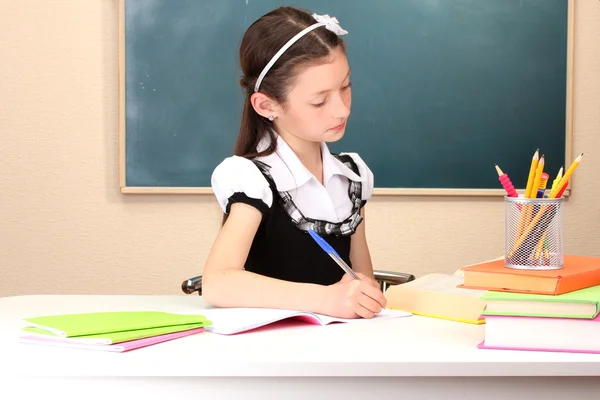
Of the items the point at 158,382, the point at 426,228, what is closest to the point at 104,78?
the point at 426,228

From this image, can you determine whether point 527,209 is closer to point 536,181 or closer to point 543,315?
point 536,181

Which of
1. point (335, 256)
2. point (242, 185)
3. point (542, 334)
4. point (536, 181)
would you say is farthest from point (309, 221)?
point (542, 334)

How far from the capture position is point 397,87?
274cm

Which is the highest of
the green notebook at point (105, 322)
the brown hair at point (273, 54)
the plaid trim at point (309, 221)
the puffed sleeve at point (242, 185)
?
the brown hair at point (273, 54)

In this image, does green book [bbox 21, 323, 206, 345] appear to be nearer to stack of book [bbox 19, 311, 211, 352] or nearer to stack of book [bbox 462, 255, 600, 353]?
stack of book [bbox 19, 311, 211, 352]

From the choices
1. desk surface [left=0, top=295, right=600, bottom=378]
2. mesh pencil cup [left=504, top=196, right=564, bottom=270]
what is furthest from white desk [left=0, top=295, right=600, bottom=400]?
mesh pencil cup [left=504, top=196, right=564, bottom=270]

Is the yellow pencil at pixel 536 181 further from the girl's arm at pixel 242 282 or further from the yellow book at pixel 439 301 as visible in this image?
the girl's arm at pixel 242 282

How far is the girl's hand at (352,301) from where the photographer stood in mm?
1195

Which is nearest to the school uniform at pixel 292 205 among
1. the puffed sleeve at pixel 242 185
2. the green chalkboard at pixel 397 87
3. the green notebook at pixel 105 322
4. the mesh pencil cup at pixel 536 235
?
the puffed sleeve at pixel 242 185

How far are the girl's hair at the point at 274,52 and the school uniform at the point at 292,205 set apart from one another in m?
0.04

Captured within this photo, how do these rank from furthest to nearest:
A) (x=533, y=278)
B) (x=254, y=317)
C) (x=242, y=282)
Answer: (x=242, y=282) < (x=254, y=317) < (x=533, y=278)

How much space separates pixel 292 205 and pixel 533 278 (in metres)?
0.56

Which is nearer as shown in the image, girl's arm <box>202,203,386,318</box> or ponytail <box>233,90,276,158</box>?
girl's arm <box>202,203,386,318</box>

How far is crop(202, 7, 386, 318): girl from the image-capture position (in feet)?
4.56
